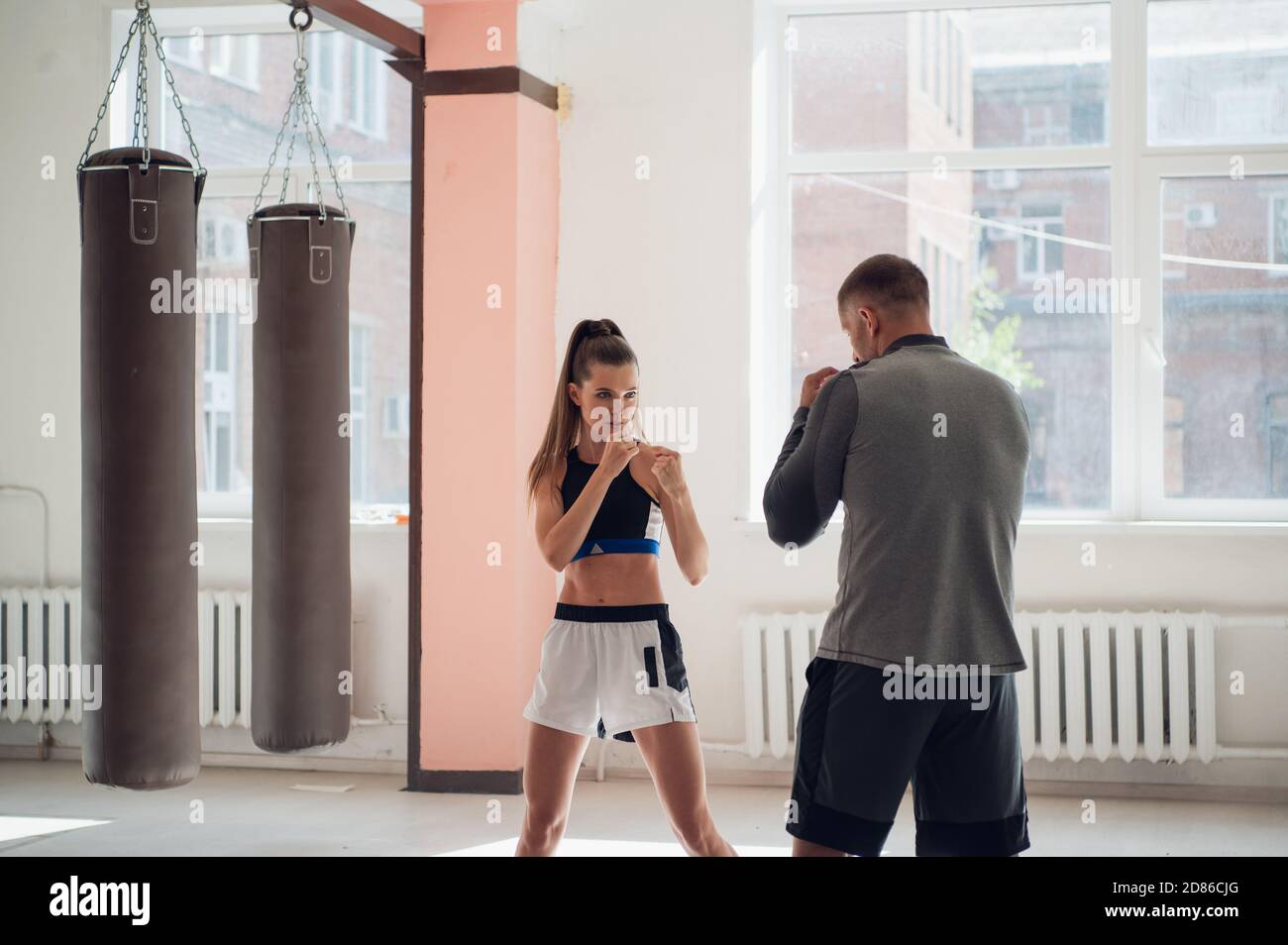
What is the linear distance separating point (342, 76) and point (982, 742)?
425 cm

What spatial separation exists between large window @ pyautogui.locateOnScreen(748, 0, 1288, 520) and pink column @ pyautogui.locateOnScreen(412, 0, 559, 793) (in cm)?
93

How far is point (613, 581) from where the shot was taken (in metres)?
2.80

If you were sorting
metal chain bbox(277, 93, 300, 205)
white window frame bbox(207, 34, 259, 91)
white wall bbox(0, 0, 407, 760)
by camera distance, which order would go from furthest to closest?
white window frame bbox(207, 34, 259, 91) < white wall bbox(0, 0, 407, 760) < metal chain bbox(277, 93, 300, 205)

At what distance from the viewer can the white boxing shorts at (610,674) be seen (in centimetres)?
270

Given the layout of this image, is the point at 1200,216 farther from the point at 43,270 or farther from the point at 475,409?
the point at 43,270

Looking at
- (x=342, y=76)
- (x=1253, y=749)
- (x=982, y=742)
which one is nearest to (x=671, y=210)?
(x=342, y=76)

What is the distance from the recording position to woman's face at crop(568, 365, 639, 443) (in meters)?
2.83

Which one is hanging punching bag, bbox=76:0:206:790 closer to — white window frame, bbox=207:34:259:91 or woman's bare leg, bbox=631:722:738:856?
woman's bare leg, bbox=631:722:738:856

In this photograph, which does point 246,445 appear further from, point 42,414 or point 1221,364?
point 1221,364

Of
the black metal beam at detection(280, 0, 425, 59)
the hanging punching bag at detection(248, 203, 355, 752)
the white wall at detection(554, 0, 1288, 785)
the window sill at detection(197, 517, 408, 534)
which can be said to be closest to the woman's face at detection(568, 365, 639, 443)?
the hanging punching bag at detection(248, 203, 355, 752)

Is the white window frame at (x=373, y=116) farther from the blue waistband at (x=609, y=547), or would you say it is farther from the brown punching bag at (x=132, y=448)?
the blue waistband at (x=609, y=547)

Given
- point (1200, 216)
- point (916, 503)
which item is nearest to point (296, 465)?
point (916, 503)

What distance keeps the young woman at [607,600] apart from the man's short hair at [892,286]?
638 mm

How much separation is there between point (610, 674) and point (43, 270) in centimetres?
375
